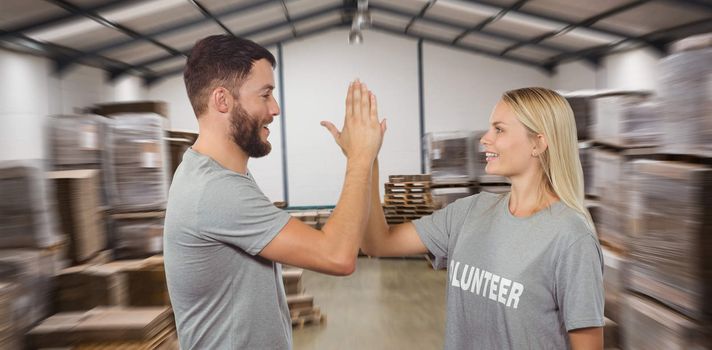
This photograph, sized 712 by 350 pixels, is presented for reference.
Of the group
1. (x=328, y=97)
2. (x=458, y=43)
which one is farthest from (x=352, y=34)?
(x=458, y=43)

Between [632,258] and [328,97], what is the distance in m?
11.7

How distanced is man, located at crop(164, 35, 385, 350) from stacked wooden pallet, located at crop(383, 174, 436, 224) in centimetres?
990

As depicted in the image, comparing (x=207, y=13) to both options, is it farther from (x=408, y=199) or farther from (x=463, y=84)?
(x=463, y=84)

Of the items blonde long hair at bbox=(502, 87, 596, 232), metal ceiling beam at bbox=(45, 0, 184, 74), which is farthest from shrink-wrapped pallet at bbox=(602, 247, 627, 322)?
metal ceiling beam at bbox=(45, 0, 184, 74)

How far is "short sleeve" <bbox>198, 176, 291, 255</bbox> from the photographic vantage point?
1.67 meters

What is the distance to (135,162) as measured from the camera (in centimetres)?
497

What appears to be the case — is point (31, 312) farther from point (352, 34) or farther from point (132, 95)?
point (132, 95)

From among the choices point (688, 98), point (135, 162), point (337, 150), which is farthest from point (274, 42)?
point (688, 98)

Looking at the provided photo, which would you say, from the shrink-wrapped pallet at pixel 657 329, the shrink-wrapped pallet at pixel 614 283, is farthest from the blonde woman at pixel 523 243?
the shrink-wrapped pallet at pixel 614 283

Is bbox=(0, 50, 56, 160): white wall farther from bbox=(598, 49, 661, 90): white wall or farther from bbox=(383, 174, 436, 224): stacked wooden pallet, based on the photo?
bbox=(598, 49, 661, 90): white wall

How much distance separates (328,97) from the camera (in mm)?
14414

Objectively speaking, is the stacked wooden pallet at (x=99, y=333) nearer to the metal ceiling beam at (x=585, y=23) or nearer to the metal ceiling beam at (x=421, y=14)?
the metal ceiling beam at (x=421, y=14)

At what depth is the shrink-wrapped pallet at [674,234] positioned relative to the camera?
8.71ft

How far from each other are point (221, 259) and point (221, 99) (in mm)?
608
